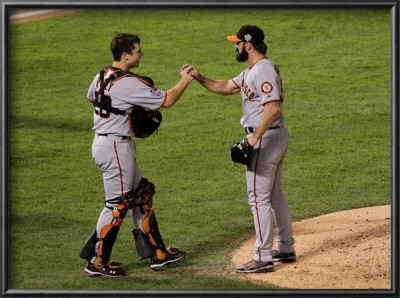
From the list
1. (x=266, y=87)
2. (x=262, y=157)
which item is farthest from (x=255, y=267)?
(x=266, y=87)

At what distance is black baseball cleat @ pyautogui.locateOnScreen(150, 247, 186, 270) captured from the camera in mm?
6621

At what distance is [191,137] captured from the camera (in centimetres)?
1164

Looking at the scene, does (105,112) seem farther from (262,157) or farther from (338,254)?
(338,254)

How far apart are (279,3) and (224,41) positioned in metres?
10.8

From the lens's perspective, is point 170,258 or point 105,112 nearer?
point 105,112

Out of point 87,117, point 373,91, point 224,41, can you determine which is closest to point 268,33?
point 224,41

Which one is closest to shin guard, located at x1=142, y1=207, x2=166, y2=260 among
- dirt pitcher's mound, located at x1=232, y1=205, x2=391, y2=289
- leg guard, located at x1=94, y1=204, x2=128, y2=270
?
leg guard, located at x1=94, y1=204, x2=128, y2=270

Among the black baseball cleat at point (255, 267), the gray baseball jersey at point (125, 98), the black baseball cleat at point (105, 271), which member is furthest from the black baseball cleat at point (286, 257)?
the gray baseball jersey at point (125, 98)

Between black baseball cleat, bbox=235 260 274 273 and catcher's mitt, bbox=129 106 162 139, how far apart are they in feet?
4.37

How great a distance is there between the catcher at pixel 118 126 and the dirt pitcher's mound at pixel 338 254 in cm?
112

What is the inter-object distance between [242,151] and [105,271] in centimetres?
147

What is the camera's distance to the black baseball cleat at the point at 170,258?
21.7 feet

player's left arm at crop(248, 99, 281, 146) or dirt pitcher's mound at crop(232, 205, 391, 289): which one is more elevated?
player's left arm at crop(248, 99, 281, 146)

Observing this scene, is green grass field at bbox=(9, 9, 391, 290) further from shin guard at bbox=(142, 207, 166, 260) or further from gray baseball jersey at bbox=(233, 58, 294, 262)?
gray baseball jersey at bbox=(233, 58, 294, 262)
